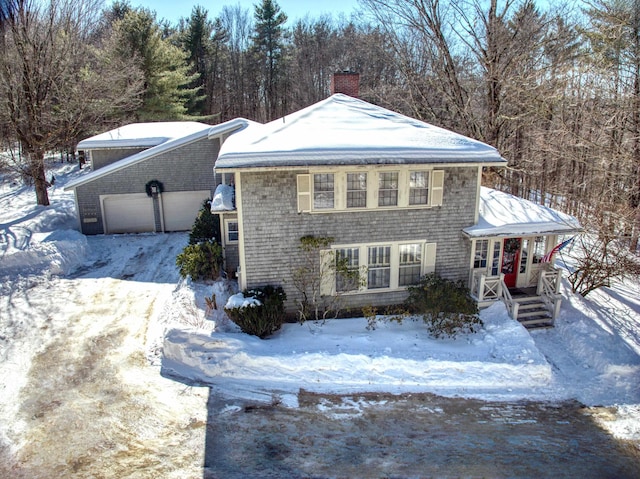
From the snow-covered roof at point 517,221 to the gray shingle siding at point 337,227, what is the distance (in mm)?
554

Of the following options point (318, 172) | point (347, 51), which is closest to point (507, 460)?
point (318, 172)

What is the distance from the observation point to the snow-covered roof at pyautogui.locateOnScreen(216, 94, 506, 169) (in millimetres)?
10906

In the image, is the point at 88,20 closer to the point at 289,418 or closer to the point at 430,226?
the point at 430,226

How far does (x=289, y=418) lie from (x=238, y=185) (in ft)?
18.6

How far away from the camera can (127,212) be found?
842 inches

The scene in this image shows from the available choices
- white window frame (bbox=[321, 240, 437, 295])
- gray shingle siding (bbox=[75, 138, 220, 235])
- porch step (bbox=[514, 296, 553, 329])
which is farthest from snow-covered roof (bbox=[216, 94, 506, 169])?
gray shingle siding (bbox=[75, 138, 220, 235])

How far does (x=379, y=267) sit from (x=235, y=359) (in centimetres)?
478

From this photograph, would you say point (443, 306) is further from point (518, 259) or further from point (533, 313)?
point (518, 259)

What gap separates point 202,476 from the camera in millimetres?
7008

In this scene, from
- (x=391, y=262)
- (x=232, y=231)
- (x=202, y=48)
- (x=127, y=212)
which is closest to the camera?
(x=391, y=262)

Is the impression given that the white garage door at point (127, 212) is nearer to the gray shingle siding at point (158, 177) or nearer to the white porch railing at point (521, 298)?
the gray shingle siding at point (158, 177)

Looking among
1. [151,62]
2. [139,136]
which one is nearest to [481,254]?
[139,136]

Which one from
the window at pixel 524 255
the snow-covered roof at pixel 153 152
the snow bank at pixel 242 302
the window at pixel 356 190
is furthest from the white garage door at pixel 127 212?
the window at pixel 524 255

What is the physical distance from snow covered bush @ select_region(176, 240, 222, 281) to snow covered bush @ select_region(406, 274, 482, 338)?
253 inches
